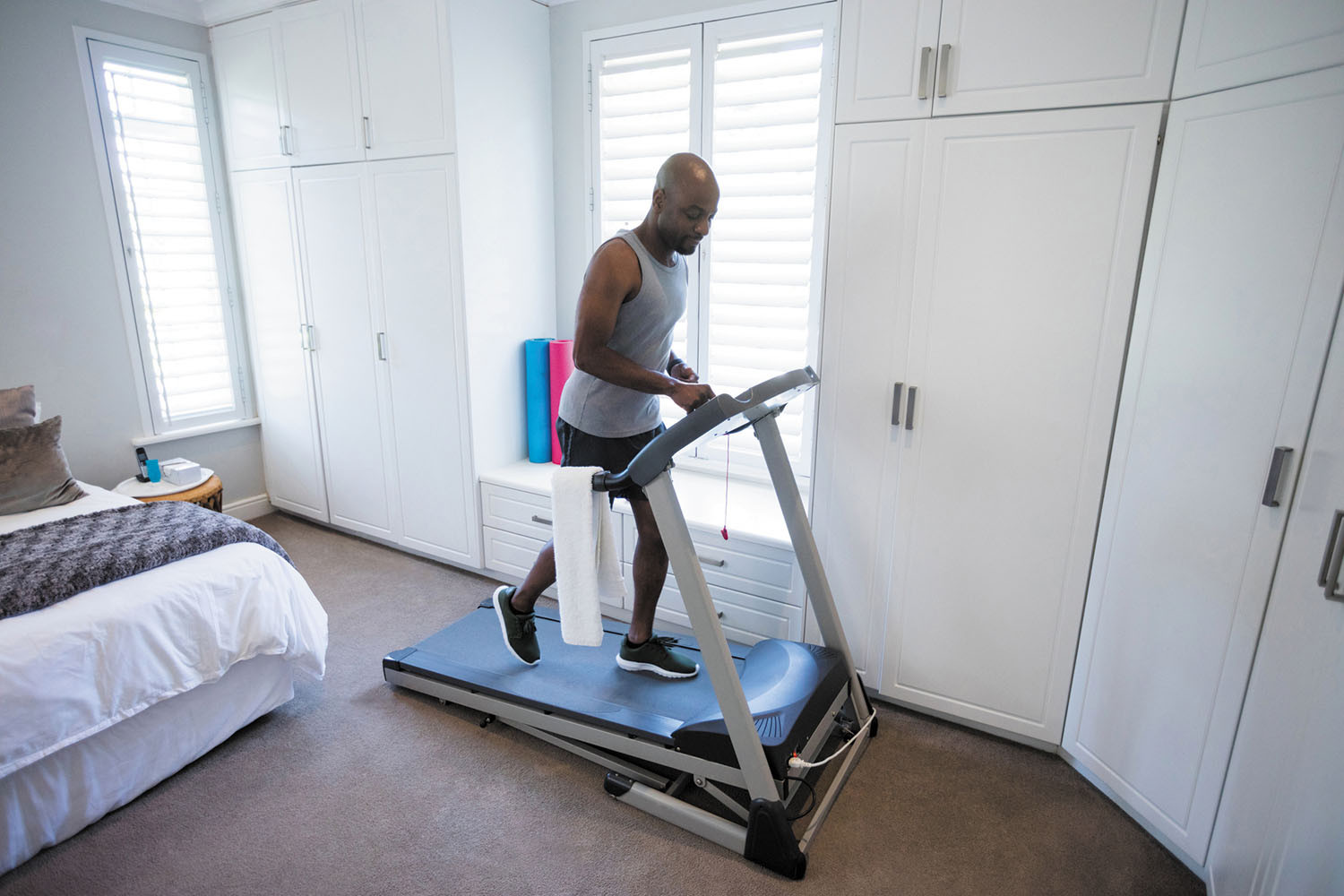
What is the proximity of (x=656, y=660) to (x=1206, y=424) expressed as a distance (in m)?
1.63

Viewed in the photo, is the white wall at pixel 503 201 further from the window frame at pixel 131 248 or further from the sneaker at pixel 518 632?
the window frame at pixel 131 248

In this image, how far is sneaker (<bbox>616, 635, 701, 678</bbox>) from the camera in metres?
2.27

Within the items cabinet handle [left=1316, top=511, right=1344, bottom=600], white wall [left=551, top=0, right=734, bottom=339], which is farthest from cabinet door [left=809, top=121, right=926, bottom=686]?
white wall [left=551, top=0, right=734, bottom=339]

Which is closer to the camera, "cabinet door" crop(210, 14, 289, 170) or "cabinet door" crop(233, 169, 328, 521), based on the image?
"cabinet door" crop(210, 14, 289, 170)

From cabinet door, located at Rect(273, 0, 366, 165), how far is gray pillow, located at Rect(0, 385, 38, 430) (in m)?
1.52

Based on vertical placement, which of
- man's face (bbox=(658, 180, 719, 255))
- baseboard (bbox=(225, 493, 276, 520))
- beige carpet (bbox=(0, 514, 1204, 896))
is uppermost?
man's face (bbox=(658, 180, 719, 255))

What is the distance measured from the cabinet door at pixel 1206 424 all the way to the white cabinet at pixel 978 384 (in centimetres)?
9

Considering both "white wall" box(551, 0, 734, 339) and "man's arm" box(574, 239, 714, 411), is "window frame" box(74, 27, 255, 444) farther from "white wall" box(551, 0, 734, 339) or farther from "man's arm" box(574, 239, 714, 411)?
"man's arm" box(574, 239, 714, 411)

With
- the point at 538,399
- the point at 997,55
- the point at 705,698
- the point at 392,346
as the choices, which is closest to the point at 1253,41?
the point at 997,55

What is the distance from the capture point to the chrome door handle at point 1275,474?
1.48m

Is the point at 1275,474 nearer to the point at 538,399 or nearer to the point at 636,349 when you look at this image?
the point at 636,349

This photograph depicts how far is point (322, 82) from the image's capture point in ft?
10.5

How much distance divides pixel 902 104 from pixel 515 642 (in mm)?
2033

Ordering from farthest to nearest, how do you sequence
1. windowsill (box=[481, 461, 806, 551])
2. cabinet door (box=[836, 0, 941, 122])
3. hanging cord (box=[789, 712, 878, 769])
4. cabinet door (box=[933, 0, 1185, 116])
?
1. windowsill (box=[481, 461, 806, 551])
2. cabinet door (box=[836, 0, 941, 122])
3. hanging cord (box=[789, 712, 878, 769])
4. cabinet door (box=[933, 0, 1185, 116])
